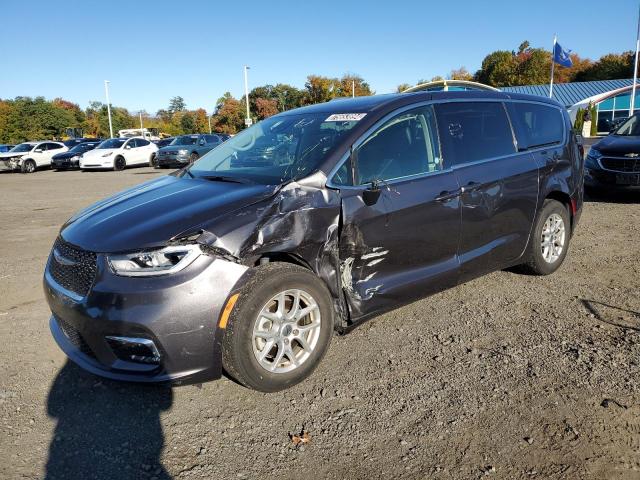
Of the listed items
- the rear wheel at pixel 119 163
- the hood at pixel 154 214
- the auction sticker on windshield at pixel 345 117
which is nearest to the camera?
the hood at pixel 154 214

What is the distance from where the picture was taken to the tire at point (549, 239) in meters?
4.87

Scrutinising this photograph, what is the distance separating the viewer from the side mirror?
339 cm

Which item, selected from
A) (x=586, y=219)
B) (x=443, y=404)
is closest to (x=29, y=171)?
(x=586, y=219)

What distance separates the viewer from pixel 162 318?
2705 millimetres

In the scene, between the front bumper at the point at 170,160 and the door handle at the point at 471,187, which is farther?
the front bumper at the point at 170,160

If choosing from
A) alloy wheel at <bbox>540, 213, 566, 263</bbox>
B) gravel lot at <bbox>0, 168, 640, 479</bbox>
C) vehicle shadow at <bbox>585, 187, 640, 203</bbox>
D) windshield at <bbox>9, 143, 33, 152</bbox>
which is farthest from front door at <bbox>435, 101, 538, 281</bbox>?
windshield at <bbox>9, 143, 33, 152</bbox>

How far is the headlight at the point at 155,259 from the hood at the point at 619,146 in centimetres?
858

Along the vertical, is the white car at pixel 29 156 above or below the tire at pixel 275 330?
above

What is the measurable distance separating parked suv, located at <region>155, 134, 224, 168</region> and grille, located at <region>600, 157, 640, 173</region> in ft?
56.0

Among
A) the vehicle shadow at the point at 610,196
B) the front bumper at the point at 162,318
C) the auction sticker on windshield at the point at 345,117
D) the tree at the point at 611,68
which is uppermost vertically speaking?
the tree at the point at 611,68

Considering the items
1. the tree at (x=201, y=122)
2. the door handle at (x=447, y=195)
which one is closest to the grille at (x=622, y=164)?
the door handle at (x=447, y=195)

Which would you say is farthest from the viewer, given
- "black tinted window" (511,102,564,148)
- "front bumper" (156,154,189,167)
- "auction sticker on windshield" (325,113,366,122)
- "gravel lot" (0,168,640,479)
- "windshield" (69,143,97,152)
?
"windshield" (69,143,97,152)

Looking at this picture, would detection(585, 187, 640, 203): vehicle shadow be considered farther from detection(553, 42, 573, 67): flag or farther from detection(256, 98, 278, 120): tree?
detection(256, 98, 278, 120): tree

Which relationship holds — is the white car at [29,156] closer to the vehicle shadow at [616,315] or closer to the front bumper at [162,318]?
the front bumper at [162,318]
